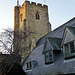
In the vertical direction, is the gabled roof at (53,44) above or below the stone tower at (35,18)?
below

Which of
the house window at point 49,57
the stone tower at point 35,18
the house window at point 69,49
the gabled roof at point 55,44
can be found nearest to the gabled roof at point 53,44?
the gabled roof at point 55,44

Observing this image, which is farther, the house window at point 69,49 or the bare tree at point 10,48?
the bare tree at point 10,48

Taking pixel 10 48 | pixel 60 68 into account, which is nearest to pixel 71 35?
pixel 60 68

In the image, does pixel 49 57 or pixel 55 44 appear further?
pixel 49 57

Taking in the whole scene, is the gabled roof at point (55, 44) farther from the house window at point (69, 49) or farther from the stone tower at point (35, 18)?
the stone tower at point (35, 18)

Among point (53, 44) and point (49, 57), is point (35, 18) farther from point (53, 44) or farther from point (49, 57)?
point (53, 44)

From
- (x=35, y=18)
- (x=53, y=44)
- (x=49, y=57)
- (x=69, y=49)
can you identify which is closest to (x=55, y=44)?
(x=53, y=44)

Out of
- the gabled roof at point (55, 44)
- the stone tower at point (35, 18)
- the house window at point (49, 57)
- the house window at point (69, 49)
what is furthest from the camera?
the stone tower at point (35, 18)

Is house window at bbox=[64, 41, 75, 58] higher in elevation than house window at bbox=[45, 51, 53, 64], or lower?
higher

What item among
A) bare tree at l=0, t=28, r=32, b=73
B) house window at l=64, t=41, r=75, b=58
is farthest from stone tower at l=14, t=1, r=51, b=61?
house window at l=64, t=41, r=75, b=58

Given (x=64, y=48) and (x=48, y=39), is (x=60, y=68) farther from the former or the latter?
(x=48, y=39)

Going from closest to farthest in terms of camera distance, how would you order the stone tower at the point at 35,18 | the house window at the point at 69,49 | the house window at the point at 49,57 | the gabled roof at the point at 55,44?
the house window at the point at 69,49 → the gabled roof at the point at 55,44 → the house window at the point at 49,57 → the stone tower at the point at 35,18

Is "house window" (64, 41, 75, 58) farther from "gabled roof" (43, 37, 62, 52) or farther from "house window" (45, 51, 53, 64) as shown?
"house window" (45, 51, 53, 64)

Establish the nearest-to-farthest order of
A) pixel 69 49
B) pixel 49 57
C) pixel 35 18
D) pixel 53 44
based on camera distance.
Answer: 1. pixel 69 49
2. pixel 53 44
3. pixel 49 57
4. pixel 35 18
